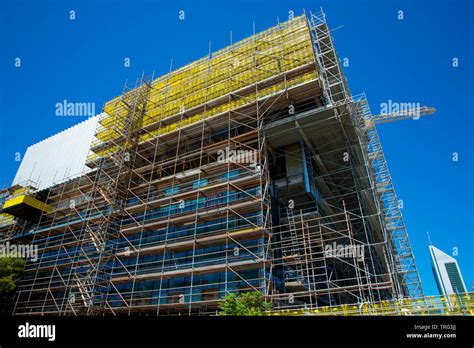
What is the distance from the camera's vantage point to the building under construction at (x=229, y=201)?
19953mm

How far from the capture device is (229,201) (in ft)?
70.9

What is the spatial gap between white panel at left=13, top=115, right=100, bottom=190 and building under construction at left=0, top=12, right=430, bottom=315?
4.04 metres

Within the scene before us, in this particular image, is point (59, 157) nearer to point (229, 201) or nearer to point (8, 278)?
point (8, 278)

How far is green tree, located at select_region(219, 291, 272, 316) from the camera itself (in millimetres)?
14156

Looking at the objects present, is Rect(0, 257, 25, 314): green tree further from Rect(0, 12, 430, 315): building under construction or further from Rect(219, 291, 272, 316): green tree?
Rect(219, 291, 272, 316): green tree

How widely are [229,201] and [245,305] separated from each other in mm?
8158

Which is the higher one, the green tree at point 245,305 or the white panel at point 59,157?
the white panel at point 59,157

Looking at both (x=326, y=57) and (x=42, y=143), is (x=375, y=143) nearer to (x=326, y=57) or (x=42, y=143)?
(x=326, y=57)

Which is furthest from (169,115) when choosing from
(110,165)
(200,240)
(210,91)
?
(200,240)

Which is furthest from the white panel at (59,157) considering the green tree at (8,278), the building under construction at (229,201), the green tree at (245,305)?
the green tree at (245,305)

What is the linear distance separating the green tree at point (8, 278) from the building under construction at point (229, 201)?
92 cm

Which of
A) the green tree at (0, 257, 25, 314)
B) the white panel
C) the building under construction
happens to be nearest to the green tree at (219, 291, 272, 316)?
the building under construction

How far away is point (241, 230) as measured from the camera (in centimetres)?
1998

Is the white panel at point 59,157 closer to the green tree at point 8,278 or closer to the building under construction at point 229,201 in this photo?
the building under construction at point 229,201
